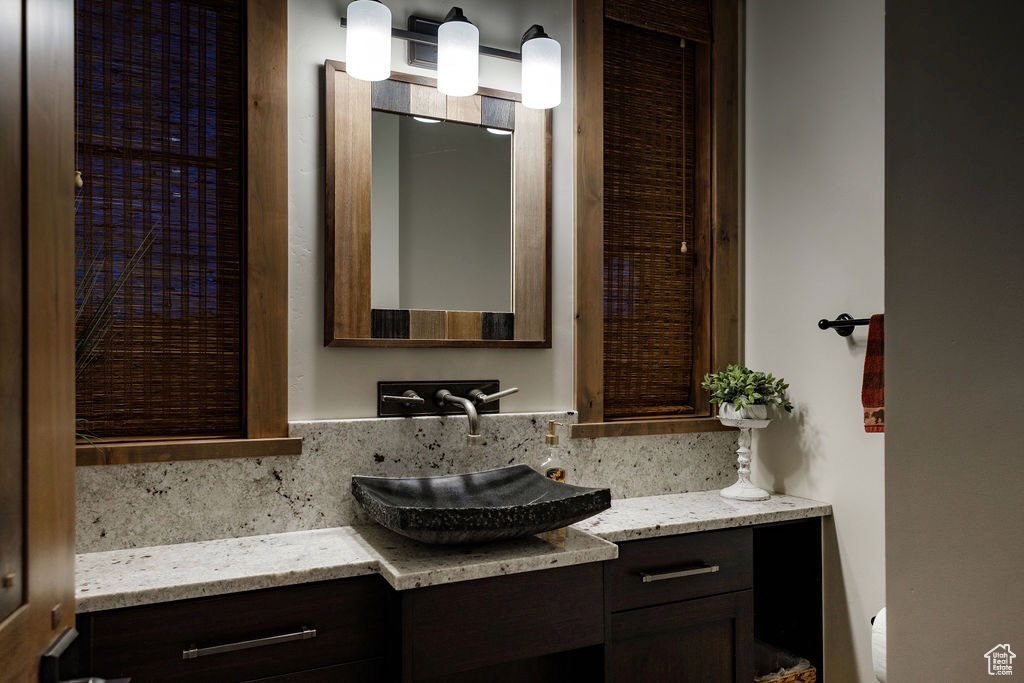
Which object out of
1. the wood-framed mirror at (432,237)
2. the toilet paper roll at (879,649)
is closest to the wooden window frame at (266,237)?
the wood-framed mirror at (432,237)

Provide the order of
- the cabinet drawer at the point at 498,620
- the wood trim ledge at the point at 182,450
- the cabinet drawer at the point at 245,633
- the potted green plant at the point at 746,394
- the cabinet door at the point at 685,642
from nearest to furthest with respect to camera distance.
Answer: the cabinet drawer at the point at 245,633
the cabinet drawer at the point at 498,620
the wood trim ledge at the point at 182,450
the cabinet door at the point at 685,642
the potted green plant at the point at 746,394

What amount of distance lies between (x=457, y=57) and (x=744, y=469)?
148 centimetres

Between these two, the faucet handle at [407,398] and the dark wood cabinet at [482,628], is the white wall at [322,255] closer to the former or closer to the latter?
the faucet handle at [407,398]

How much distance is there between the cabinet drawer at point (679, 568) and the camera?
161 centimetres

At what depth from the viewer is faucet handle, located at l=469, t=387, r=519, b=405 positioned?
5.95 ft

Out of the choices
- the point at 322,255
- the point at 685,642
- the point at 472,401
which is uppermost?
the point at 322,255

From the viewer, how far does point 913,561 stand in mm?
305

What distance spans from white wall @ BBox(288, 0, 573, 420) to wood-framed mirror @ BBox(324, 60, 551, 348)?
34mm

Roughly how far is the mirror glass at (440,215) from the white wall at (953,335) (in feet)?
5.20

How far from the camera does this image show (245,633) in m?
1.30

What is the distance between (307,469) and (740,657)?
3.98 ft

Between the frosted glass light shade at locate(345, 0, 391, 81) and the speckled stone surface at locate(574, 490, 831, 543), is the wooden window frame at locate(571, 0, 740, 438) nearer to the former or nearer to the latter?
the speckled stone surface at locate(574, 490, 831, 543)

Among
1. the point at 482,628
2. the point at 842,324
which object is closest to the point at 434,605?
the point at 482,628

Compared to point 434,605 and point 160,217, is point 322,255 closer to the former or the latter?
point 160,217
